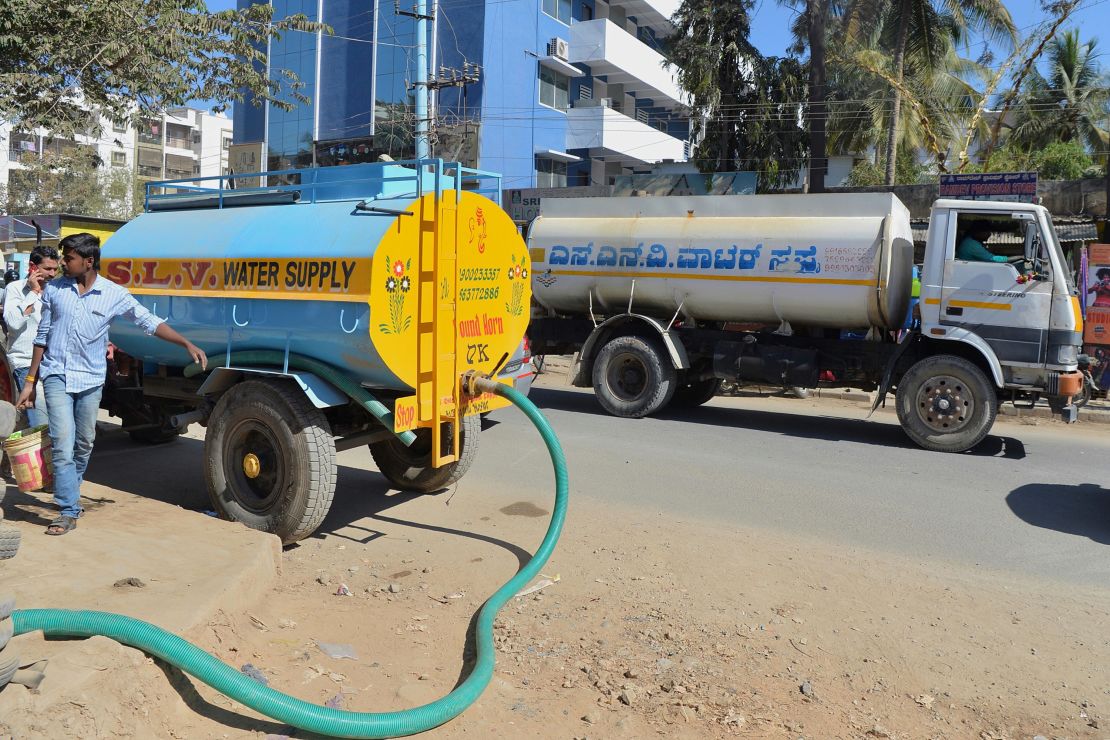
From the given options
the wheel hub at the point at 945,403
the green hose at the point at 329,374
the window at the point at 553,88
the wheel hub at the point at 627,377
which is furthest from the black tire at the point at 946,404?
the window at the point at 553,88

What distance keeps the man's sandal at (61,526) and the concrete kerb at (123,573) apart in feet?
0.15

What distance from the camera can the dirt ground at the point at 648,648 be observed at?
12.1 feet

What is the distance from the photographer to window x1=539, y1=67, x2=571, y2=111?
116 feet

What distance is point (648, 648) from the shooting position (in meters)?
4.46

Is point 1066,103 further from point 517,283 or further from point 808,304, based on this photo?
point 517,283

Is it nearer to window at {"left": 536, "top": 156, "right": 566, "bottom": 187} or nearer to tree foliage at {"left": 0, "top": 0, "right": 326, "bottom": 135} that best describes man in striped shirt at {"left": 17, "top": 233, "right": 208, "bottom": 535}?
tree foliage at {"left": 0, "top": 0, "right": 326, "bottom": 135}

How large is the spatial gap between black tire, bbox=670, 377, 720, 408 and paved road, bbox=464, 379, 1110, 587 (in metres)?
0.63

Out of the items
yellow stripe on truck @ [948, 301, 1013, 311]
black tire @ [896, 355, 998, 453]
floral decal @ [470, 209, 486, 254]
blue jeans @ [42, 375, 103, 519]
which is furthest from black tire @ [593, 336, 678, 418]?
blue jeans @ [42, 375, 103, 519]

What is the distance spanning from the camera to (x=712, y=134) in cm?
2734

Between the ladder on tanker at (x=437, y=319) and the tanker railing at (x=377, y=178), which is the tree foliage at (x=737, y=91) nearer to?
the tanker railing at (x=377, y=178)

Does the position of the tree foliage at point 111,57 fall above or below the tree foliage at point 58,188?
below

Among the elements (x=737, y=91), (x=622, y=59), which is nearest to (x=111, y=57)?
(x=737, y=91)

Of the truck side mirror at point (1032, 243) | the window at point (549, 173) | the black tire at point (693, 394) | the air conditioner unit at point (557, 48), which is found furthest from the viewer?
the window at point (549, 173)

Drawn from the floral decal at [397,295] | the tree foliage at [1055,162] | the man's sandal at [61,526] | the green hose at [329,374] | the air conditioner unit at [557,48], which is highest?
the air conditioner unit at [557,48]
